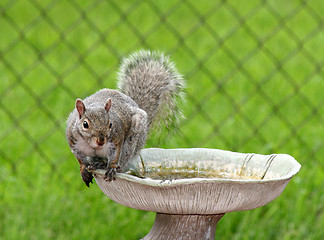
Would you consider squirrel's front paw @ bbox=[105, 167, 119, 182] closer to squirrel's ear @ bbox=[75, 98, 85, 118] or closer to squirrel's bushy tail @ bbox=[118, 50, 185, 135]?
squirrel's ear @ bbox=[75, 98, 85, 118]

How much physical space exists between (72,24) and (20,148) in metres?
1.59

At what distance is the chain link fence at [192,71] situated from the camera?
2.74m

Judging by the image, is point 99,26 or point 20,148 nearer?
point 20,148

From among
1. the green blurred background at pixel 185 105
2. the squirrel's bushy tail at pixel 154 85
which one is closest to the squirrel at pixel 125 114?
the squirrel's bushy tail at pixel 154 85

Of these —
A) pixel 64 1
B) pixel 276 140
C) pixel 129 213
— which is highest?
pixel 64 1

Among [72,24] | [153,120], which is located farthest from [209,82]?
[153,120]

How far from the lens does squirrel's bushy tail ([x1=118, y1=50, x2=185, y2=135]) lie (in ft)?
6.02

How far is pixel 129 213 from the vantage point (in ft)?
7.39

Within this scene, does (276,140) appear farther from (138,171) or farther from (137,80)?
(138,171)

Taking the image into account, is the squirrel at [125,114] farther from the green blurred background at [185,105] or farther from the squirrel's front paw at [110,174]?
the green blurred background at [185,105]

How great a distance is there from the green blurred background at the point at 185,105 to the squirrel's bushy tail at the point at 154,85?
0.22 m

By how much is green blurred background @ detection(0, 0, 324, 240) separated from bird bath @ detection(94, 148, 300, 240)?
0.50 metres

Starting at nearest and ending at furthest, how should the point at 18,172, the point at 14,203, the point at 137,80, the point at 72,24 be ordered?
the point at 137,80, the point at 14,203, the point at 18,172, the point at 72,24

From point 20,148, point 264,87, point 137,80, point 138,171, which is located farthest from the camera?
point 264,87
